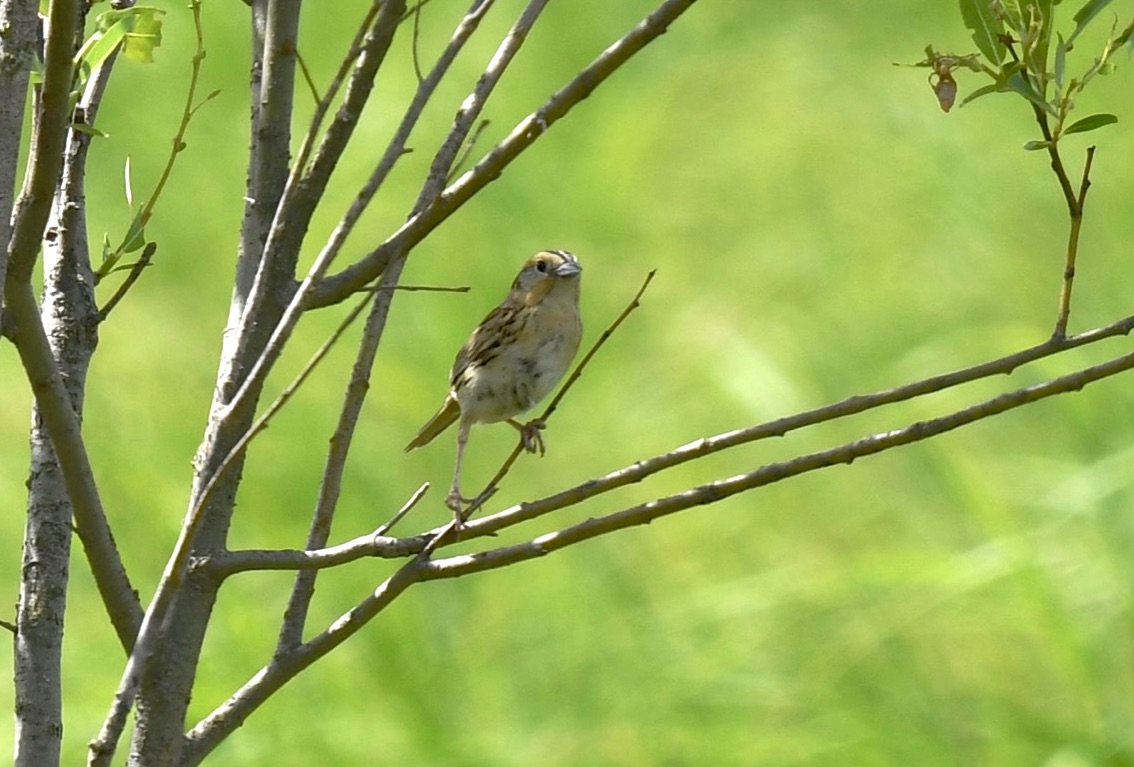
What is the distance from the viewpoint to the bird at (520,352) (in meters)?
2.39

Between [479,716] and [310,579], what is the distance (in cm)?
248

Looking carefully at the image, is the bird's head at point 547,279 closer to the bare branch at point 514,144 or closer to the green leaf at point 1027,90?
the bare branch at point 514,144

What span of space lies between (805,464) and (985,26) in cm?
41

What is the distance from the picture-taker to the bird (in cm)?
239

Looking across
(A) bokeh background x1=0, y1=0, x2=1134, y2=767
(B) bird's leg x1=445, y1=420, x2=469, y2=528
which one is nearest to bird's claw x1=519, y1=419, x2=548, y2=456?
(B) bird's leg x1=445, y1=420, x2=469, y2=528

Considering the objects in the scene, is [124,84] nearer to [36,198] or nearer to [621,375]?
[621,375]

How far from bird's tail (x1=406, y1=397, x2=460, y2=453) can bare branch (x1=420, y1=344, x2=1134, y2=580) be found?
122cm

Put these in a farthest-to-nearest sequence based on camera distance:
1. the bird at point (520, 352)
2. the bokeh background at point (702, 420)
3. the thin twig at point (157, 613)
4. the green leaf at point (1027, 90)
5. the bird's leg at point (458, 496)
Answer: the bokeh background at point (702, 420)
the bird at point (520, 352)
the bird's leg at point (458, 496)
the green leaf at point (1027, 90)
the thin twig at point (157, 613)

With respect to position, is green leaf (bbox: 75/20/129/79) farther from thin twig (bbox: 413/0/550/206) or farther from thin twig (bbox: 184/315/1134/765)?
thin twig (bbox: 184/315/1134/765)

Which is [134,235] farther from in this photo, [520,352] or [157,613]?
[520,352]

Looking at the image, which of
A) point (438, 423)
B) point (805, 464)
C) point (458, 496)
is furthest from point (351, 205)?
point (438, 423)

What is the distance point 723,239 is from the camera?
19.6 ft

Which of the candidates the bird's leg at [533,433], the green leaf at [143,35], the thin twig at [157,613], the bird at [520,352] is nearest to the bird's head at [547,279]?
the bird at [520,352]

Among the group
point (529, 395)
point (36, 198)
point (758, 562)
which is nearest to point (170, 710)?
point (36, 198)
